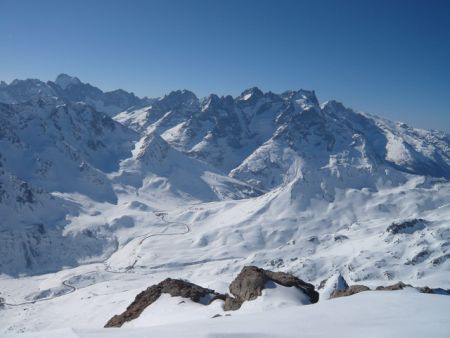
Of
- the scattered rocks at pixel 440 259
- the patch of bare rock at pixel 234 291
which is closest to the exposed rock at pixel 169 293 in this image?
the patch of bare rock at pixel 234 291

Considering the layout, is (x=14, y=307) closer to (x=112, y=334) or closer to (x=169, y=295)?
(x=169, y=295)

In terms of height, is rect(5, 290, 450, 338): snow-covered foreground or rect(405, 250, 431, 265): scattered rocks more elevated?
rect(5, 290, 450, 338): snow-covered foreground

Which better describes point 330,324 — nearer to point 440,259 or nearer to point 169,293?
point 169,293

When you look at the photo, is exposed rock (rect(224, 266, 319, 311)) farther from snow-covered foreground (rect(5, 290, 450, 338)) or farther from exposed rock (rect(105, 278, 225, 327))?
snow-covered foreground (rect(5, 290, 450, 338))

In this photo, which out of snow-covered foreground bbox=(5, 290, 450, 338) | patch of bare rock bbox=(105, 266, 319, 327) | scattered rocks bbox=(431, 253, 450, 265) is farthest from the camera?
scattered rocks bbox=(431, 253, 450, 265)

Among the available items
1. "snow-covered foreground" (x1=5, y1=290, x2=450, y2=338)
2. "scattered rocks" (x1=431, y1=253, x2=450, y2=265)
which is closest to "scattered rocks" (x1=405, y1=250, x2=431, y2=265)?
"scattered rocks" (x1=431, y1=253, x2=450, y2=265)

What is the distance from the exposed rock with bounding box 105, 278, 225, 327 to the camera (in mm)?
62500

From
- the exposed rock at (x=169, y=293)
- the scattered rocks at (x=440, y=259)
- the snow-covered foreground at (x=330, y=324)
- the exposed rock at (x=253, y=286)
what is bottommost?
the scattered rocks at (x=440, y=259)

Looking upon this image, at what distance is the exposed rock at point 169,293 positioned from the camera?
6250cm

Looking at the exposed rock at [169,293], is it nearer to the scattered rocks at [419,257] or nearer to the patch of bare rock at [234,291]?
the patch of bare rock at [234,291]

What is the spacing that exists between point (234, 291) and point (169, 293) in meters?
13.3

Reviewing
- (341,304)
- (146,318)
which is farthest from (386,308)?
(146,318)

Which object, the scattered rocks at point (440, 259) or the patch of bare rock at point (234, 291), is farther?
the scattered rocks at point (440, 259)

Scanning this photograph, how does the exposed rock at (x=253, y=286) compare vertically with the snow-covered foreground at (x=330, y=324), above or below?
below
